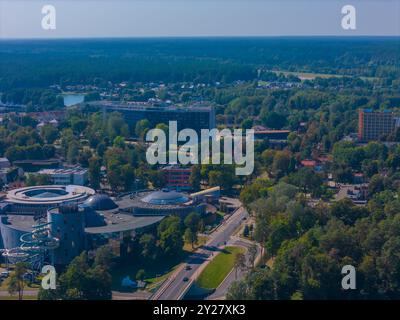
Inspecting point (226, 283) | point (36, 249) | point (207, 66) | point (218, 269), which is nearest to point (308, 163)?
point (218, 269)

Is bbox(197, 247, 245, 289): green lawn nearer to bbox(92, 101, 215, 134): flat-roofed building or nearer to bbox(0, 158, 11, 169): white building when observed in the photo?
bbox(0, 158, 11, 169): white building

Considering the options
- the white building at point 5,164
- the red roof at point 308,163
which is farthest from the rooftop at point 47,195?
the red roof at point 308,163

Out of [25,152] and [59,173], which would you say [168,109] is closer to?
[25,152]

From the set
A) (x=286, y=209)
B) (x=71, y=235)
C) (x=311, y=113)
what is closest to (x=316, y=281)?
(x=286, y=209)

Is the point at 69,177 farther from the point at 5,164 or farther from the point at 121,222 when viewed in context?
the point at 121,222

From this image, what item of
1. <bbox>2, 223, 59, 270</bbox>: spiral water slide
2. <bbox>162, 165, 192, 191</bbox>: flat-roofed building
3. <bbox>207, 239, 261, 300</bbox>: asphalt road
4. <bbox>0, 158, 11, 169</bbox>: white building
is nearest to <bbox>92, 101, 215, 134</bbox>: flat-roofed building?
<bbox>0, 158, 11, 169</bbox>: white building

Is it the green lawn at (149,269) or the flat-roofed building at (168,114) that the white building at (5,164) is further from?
the green lawn at (149,269)
